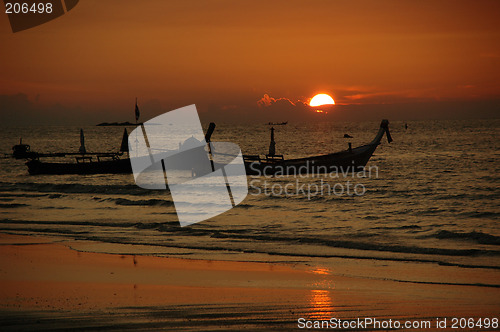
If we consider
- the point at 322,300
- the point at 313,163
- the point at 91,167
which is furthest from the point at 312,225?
the point at 91,167

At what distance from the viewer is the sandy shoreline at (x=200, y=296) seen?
26.0ft

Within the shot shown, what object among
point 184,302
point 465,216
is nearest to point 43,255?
point 184,302

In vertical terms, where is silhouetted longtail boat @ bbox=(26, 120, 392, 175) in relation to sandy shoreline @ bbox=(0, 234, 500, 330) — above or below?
below

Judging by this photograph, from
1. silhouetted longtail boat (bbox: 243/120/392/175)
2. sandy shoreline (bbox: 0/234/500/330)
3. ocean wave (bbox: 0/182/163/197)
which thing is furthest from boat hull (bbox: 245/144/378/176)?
sandy shoreline (bbox: 0/234/500/330)

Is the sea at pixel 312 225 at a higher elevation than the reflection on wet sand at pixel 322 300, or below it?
below

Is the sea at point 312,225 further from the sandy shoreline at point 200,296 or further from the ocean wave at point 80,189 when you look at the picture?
the sandy shoreline at point 200,296

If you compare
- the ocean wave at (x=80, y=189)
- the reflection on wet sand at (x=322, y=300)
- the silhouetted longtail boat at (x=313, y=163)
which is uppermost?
the reflection on wet sand at (x=322, y=300)

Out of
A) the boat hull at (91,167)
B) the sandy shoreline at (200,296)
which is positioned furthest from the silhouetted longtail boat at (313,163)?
the sandy shoreline at (200,296)

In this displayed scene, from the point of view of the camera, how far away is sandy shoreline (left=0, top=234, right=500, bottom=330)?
793 centimetres

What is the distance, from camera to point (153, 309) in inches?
334

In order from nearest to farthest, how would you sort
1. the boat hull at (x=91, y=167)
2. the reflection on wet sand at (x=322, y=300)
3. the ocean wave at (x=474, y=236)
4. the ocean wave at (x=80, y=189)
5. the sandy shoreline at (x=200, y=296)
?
the sandy shoreline at (x=200, y=296)
the reflection on wet sand at (x=322, y=300)
the ocean wave at (x=474, y=236)
the ocean wave at (x=80, y=189)
the boat hull at (x=91, y=167)

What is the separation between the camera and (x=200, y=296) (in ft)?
30.8

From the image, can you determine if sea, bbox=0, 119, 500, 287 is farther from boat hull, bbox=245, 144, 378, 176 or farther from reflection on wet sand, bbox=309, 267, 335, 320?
reflection on wet sand, bbox=309, 267, 335, 320

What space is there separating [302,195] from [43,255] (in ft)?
64.2
